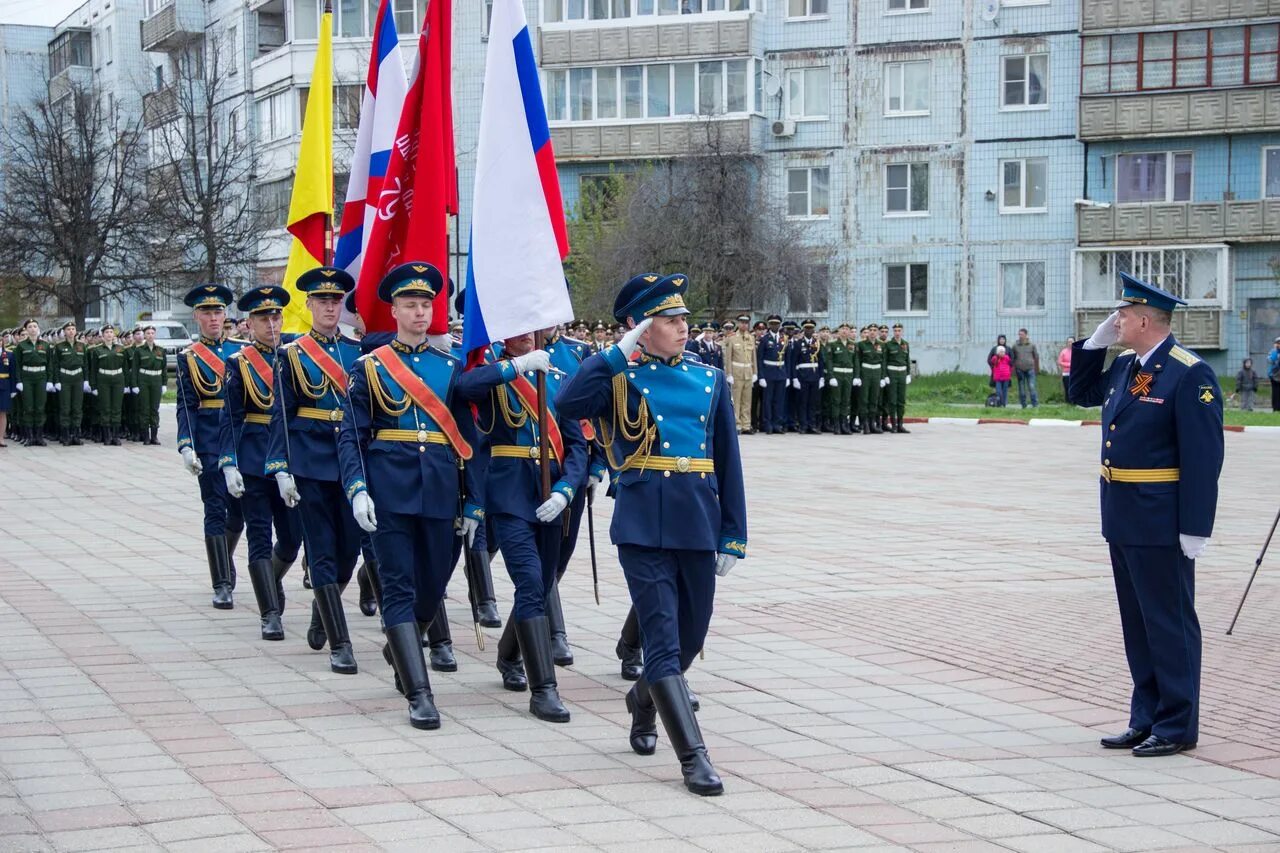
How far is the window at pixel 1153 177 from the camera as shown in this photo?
44.6 metres

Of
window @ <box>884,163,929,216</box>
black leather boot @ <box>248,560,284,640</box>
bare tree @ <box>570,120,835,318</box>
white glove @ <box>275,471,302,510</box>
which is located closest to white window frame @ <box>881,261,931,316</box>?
window @ <box>884,163,929,216</box>

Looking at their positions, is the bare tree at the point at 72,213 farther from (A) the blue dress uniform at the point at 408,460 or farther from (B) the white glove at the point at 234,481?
(A) the blue dress uniform at the point at 408,460

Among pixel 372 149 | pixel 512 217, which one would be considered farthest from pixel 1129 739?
pixel 372 149

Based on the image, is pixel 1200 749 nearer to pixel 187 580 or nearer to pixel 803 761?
pixel 803 761

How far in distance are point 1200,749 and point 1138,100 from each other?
3952cm

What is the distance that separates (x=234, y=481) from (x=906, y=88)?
39456mm

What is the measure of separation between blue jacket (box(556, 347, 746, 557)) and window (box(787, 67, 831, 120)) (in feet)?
137

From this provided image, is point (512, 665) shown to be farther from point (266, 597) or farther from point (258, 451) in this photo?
point (258, 451)

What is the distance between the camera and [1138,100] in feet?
144

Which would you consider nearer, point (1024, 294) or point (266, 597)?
point (266, 597)

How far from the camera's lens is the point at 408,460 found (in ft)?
25.9

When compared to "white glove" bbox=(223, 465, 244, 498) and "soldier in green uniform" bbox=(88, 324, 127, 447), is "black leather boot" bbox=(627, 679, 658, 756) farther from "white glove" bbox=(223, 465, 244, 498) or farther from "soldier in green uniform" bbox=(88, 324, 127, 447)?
"soldier in green uniform" bbox=(88, 324, 127, 447)

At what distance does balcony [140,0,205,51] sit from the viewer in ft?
196

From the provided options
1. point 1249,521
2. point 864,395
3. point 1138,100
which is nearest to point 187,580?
point 1249,521
